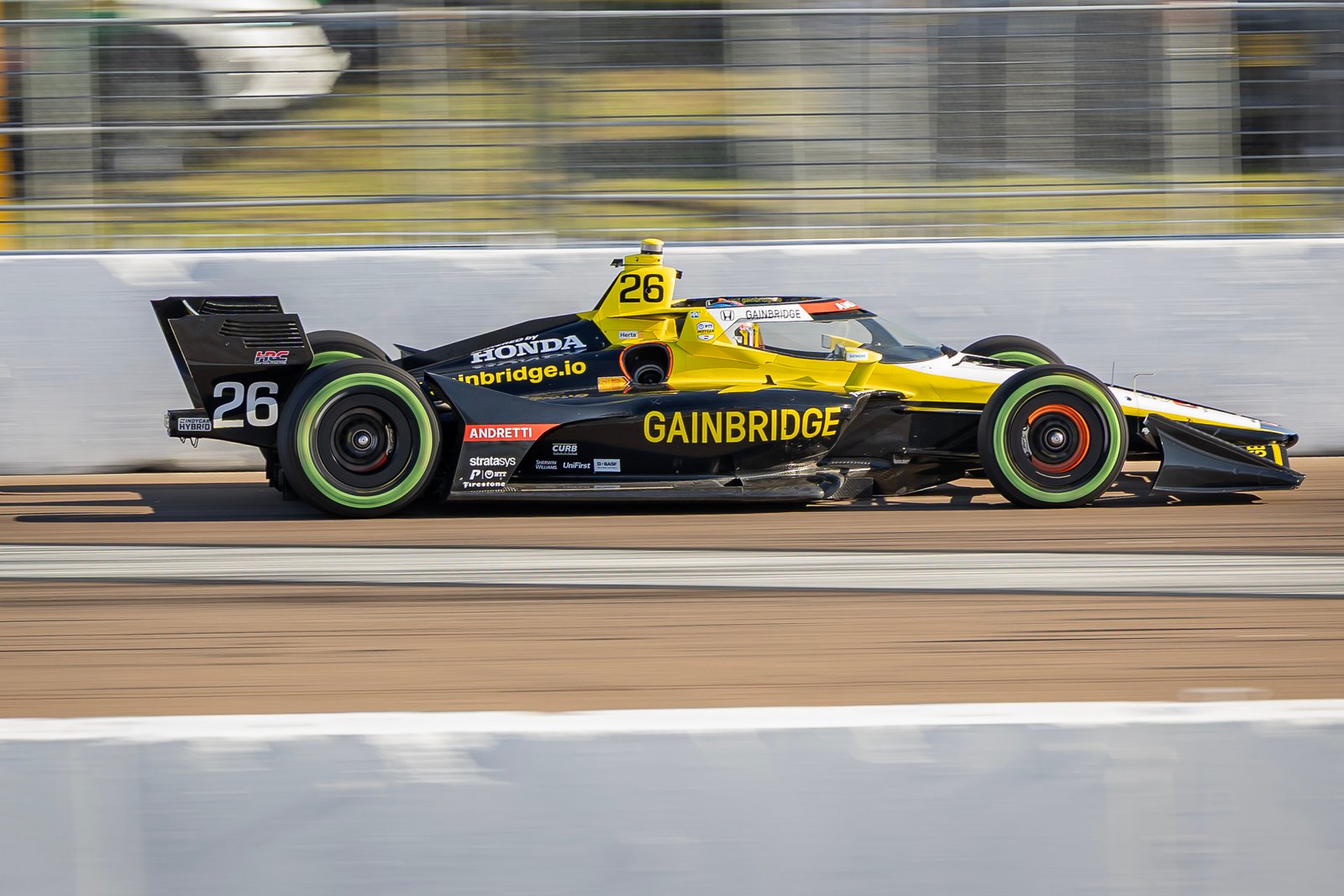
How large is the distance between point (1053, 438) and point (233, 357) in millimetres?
4002

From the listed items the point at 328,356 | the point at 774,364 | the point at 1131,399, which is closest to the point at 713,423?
the point at 774,364

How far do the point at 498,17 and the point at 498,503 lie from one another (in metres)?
3.20

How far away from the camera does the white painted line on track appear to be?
17.2 feet

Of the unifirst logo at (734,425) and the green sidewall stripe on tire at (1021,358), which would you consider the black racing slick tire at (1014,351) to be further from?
the unifirst logo at (734,425)

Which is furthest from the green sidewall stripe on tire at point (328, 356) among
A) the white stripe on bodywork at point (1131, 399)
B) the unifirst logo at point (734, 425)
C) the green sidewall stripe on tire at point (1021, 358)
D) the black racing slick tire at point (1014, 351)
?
the green sidewall stripe on tire at point (1021, 358)

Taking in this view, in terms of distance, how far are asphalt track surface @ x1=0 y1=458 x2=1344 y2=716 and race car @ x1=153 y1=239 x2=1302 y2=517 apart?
19 centimetres

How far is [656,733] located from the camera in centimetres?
202

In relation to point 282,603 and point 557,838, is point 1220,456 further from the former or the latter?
point 557,838

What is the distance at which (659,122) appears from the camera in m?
8.91

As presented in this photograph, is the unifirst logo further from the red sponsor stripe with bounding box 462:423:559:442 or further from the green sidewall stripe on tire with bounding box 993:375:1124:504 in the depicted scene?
the green sidewall stripe on tire with bounding box 993:375:1124:504

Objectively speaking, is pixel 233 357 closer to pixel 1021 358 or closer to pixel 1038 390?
pixel 1038 390

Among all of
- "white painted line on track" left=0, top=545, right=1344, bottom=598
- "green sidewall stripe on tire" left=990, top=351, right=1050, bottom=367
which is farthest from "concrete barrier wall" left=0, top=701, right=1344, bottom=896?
"green sidewall stripe on tire" left=990, top=351, right=1050, bottom=367

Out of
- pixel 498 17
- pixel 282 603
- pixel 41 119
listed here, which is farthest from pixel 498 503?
pixel 41 119

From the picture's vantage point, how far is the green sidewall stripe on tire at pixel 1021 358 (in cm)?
793
